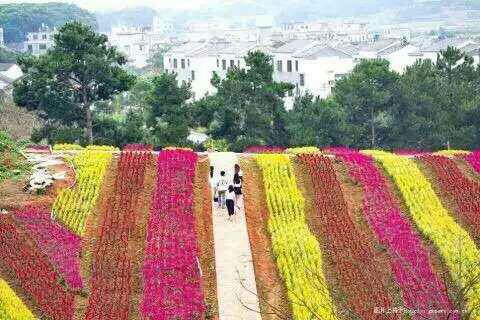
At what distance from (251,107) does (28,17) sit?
95.8 meters

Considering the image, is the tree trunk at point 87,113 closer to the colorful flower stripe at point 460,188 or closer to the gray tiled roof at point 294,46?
the colorful flower stripe at point 460,188

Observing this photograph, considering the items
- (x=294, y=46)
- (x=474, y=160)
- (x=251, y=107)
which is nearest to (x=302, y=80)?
(x=294, y=46)

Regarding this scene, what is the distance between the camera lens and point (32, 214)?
2167cm

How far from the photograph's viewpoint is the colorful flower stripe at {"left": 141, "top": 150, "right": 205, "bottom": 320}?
17328mm

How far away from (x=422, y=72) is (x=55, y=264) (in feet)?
93.3

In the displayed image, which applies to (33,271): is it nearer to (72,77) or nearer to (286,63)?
(72,77)

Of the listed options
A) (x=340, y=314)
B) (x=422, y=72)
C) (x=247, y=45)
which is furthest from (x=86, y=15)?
(x=340, y=314)

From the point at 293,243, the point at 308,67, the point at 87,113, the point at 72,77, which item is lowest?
the point at 308,67

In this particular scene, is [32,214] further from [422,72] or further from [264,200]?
[422,72]

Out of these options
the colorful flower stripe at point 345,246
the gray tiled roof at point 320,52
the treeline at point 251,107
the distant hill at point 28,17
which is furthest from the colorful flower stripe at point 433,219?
the distant hill at point 28,17

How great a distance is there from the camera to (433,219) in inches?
878

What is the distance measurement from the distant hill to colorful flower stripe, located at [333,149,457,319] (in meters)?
101

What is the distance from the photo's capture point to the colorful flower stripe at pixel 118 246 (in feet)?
57.1

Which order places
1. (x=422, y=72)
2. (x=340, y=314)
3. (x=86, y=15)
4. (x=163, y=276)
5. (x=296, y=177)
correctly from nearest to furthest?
(x=340, y=314) < (x=163, y=276) < (x=296, y=177) < (x=422, y=72) < (x=86, y=15)
